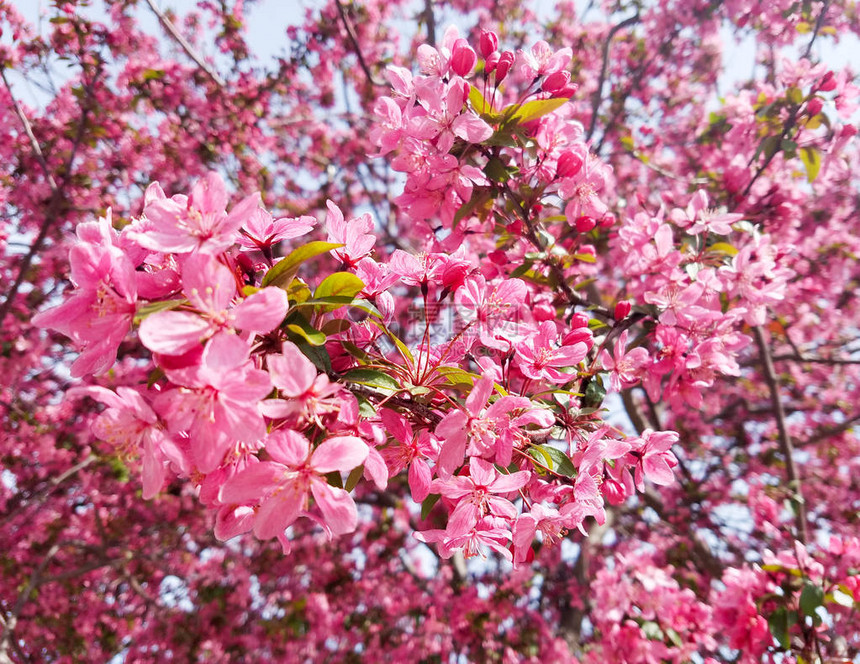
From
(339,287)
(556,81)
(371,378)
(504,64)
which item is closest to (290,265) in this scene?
(339,287)

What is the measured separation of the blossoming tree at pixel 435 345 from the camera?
927mm

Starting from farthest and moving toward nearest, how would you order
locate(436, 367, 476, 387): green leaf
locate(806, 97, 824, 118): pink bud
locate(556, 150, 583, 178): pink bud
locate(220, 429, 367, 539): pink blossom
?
locate(806, 97, 824, 118): pink bud → locate(556, 150, 583, 178): pink bud → locate(436, 367, 476, 387): green leaf → locate(220, 429, 367, 539): pink blossom

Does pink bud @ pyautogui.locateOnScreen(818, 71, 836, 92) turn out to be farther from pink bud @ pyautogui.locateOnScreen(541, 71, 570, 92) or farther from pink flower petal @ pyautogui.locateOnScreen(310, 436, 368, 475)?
pink flower petal @ pyautogui.locateOnScreen(310, 436, 368, 475)

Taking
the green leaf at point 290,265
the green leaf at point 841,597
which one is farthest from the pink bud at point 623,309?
the green leaf at point 841,597

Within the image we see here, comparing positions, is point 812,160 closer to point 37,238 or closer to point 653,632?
point 653,632

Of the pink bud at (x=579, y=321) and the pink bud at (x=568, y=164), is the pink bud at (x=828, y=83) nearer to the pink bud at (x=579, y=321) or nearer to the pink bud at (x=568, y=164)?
the pink bud at (x=568, y=164)

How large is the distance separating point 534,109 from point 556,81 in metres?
0.20

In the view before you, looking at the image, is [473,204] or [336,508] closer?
[336,508]

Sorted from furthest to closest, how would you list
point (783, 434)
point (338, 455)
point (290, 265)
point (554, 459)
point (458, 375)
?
point (783, 434) → point (554, 459) → point (458, 375) → point (290, 265) → point (338, 455)

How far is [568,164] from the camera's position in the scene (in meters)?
1.75

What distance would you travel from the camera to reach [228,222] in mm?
908

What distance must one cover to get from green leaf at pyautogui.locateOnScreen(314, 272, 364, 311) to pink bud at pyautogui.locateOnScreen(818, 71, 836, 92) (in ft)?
9.63

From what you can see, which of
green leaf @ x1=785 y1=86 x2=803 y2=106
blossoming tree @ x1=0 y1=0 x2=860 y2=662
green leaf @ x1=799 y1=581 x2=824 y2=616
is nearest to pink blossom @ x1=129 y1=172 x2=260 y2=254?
blossoming tree @ x1=0 y1=0 x2=860 y2=662

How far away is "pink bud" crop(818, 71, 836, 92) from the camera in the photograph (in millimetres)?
2555
